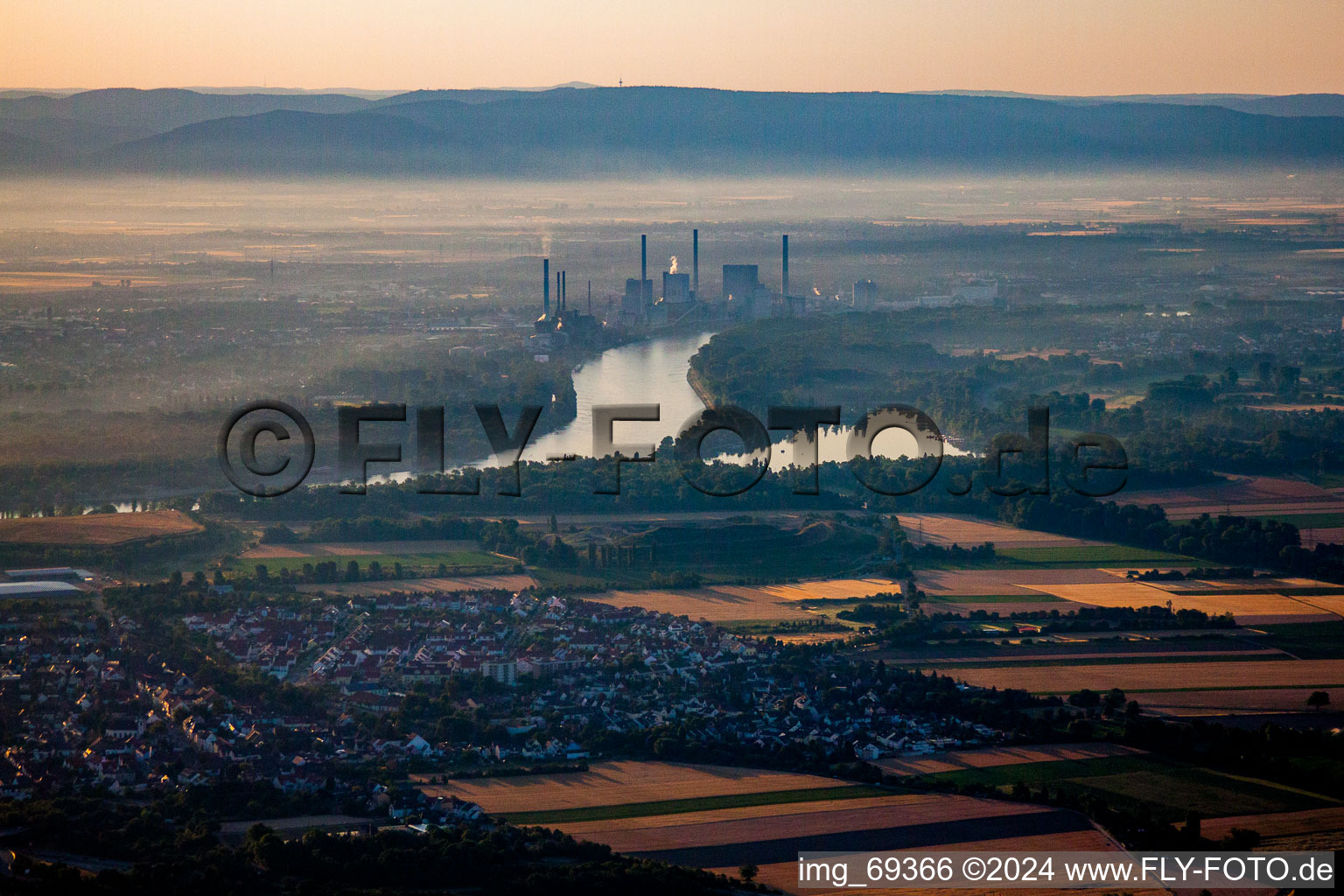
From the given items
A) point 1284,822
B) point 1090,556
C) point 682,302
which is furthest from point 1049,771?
point 682,302

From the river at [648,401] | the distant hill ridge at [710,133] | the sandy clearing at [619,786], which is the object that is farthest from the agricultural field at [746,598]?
the distant hill ridge at [710,133]

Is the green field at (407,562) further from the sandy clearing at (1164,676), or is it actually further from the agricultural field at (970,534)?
the sandy clearing at (1164,676)

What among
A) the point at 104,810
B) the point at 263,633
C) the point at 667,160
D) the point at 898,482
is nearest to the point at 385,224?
the point at 667,160

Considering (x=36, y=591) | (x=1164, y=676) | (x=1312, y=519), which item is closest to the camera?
(x=1164, y=676)

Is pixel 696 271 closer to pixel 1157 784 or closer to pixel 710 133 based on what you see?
pixel 710 133

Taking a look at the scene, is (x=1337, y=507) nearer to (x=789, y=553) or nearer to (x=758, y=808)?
(x=789, y=553)

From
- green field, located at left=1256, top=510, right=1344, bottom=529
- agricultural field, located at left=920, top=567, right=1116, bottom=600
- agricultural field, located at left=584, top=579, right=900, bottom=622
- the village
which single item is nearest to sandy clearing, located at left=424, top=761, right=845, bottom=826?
the village

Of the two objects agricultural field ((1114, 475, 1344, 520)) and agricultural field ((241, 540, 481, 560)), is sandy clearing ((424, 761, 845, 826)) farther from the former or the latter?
agricultural field ((1114, 475, 1344, 520))
